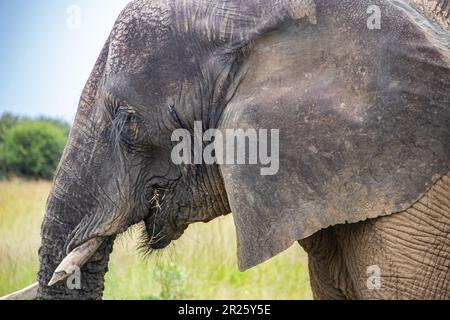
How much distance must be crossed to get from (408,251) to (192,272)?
5.02 metres

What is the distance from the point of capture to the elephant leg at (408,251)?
3.64m

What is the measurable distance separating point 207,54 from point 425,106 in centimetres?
95

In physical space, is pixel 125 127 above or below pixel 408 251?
above

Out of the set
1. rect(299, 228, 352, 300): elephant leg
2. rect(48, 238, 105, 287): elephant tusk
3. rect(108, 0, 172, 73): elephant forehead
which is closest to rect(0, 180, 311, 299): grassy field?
rect(299, 228, 352, 300): elephant leg

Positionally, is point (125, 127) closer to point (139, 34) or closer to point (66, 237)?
point (139, 34)

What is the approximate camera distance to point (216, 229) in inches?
372

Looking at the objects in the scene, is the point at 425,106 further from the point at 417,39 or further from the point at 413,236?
the point at 413,236

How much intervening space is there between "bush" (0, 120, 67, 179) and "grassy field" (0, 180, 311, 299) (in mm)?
13348

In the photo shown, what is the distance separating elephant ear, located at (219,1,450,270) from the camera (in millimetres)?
3621

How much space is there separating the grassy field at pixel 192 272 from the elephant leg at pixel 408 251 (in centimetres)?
377

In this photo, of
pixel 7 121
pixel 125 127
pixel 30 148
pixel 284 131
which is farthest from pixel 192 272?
pixel 7 121

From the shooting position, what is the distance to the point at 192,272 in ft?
28.1

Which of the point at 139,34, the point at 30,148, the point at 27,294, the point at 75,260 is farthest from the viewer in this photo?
the point at 30,148
